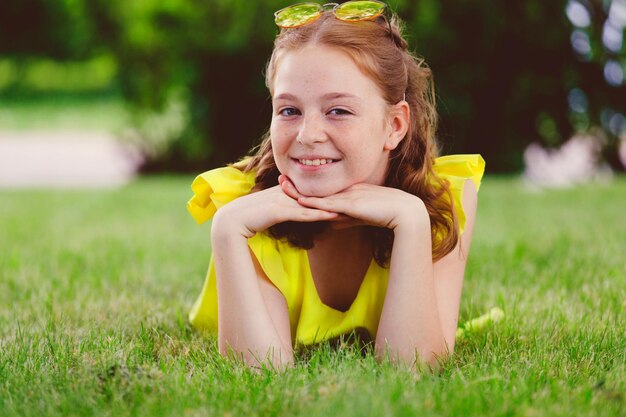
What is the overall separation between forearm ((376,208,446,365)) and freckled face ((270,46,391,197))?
10.5 inches

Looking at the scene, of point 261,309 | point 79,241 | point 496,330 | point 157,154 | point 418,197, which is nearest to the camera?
point 261,309

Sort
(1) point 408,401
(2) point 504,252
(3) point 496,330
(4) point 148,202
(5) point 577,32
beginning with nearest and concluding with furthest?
(1) point 408,401, (3) point 496,330, (2) point 504,252, (4) point 148,202, (5) point 577,32

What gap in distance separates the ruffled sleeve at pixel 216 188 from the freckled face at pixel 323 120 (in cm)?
31

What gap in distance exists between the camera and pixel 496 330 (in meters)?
2.88

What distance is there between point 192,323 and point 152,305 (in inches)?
17.6

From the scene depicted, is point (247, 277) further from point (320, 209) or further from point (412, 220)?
point (412, 220)

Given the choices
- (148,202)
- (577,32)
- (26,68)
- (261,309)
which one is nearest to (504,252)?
→ (261,309)

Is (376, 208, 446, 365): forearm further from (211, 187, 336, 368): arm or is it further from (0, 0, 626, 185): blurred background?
(0, 0, 626, 185): blurred background

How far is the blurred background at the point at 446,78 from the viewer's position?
10.2 metres

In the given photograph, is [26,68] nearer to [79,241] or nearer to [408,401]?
[79,241]

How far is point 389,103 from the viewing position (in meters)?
2.57

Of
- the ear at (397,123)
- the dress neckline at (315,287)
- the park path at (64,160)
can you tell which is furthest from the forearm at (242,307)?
Result: the park path at (64,160)

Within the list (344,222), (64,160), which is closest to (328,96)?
(344,222)

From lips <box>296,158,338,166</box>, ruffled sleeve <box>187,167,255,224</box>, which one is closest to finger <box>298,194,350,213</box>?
lips <box>296,158,338,166</box>
